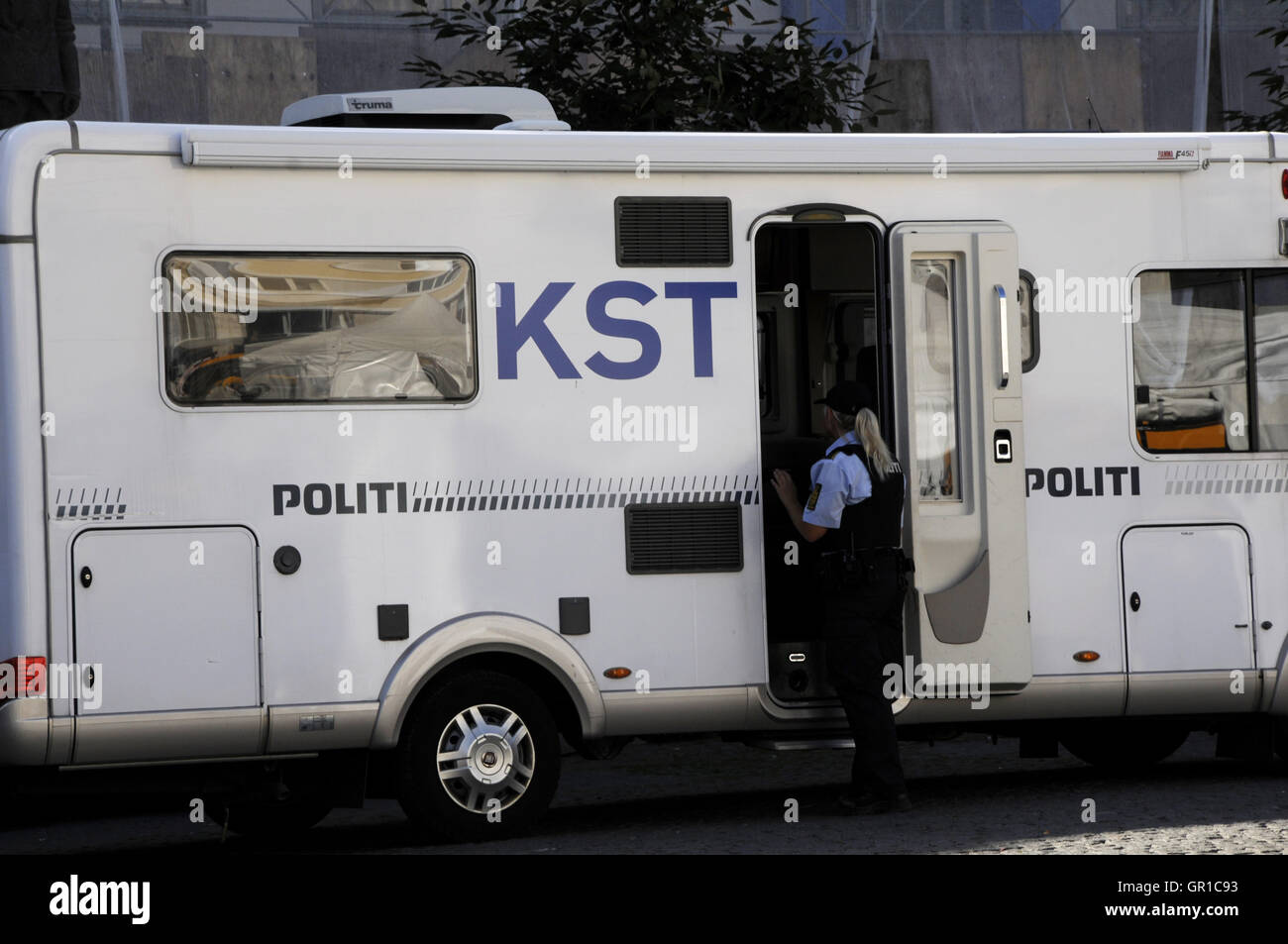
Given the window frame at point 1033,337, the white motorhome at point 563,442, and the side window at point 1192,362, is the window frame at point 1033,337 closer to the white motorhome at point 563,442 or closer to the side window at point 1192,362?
the white motorhome at point 563,442

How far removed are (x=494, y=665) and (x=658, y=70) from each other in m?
5.20

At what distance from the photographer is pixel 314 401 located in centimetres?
730

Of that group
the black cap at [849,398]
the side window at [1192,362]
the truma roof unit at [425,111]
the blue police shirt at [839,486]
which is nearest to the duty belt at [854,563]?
the blue police shirt at [839,486]

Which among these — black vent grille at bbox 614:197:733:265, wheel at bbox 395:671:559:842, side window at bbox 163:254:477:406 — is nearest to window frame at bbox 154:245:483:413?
side window at bbox 163:254:477:406

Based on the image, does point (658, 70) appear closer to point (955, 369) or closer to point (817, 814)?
point (955, 369)

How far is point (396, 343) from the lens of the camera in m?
7.41

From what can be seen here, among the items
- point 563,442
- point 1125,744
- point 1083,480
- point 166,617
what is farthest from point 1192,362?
point 166,617

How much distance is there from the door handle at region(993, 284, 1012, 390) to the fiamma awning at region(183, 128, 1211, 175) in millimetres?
607

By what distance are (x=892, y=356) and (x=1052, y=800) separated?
2317 millimetres

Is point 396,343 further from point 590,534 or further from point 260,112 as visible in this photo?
point 260,112

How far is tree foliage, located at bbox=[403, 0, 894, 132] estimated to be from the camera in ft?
37.9

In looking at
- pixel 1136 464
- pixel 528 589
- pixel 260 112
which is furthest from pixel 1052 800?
pixel 260 112

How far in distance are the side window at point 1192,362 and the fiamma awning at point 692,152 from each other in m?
0.57

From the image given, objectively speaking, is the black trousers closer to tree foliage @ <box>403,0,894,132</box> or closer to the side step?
the side step
